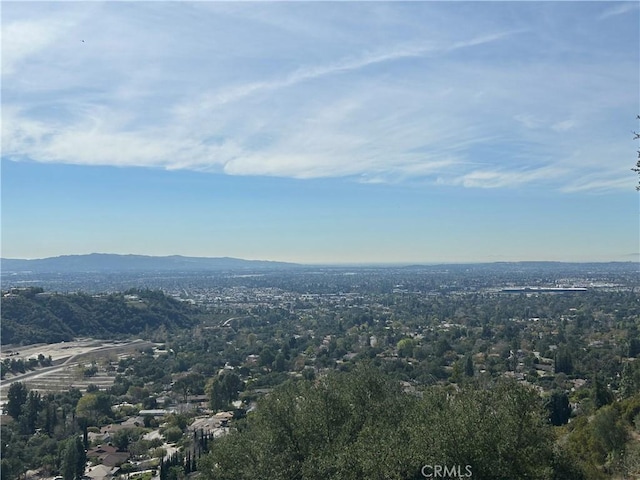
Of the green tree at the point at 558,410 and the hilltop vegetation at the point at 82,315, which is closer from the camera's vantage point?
the green tree at the point at 558,410

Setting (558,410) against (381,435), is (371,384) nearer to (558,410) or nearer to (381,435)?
(381,435)

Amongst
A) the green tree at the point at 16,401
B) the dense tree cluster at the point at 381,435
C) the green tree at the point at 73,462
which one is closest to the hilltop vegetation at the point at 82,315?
the green tree at the point at 16,401

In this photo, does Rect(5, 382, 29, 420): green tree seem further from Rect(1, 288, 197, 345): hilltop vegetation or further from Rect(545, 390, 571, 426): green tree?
Rect(1, 288, 197, 345): hilltop vegetation

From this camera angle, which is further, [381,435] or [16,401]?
[16,401]

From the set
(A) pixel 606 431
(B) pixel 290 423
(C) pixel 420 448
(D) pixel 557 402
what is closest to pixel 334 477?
(C) pixel 420 448

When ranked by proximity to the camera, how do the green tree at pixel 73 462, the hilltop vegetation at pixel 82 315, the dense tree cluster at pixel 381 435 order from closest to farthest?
the dense tree cluster at pixel 381 435, the green tree at pixel 73 462, the hilltop vegetation at pixel 82 315

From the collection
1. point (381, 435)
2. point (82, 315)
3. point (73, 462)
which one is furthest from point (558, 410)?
point (82, 315)

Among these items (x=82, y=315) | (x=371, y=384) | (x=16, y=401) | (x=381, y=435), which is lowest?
(x=16, y=401)

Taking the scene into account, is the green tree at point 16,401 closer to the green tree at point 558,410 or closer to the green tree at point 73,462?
the green tree at point 73,462

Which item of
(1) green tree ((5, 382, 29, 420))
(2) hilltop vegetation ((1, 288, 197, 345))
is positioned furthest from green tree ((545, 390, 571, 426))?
(2) hilltop vegetation ((1, 288, 197, 345))
